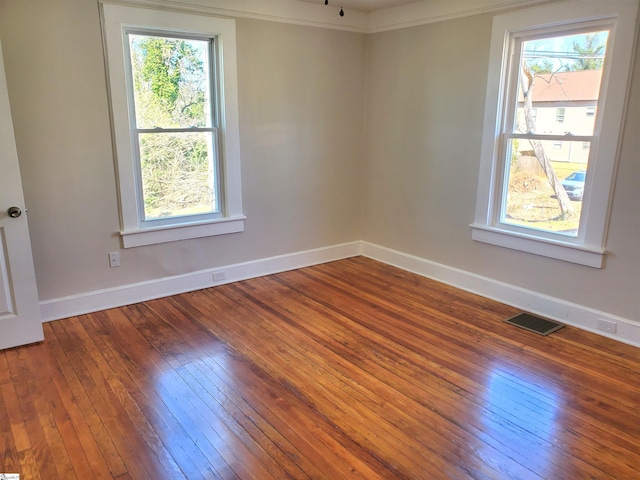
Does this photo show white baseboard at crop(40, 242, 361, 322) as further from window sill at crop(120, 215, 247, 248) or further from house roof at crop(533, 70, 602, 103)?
house roof at crop(533, 70, 602, 103)

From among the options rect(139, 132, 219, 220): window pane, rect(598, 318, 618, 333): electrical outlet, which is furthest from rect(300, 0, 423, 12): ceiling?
rect(598, 318, 618, 333): electrical outlet

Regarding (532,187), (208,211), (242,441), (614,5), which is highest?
(614,5)

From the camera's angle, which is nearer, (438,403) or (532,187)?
(438,403)

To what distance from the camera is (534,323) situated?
3.52m

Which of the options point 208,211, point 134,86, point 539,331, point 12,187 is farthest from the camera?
point 208,211

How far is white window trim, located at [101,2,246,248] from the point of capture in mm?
3410

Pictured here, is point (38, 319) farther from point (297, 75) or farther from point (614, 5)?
point (614, 5)

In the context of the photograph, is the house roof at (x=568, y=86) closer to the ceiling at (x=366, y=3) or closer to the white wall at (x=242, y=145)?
the ceiling at (x=366, y=3)

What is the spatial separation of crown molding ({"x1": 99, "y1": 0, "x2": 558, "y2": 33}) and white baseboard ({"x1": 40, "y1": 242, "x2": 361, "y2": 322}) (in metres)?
2.17

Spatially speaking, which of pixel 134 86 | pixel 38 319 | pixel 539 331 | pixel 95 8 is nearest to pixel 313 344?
pixel 539 331

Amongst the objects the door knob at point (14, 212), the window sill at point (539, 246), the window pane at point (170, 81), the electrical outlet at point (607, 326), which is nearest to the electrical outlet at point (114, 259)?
the door knob at point (14, 212)

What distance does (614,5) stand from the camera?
2.98 m

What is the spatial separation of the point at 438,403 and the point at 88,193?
113 inches

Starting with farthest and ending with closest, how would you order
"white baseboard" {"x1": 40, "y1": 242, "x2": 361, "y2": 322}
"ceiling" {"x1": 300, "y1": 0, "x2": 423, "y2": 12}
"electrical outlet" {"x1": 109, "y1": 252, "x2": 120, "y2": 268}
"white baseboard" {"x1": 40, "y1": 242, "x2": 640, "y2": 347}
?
"ceiling" {"x1": 300, "y1": 0, "x2": 423, "y2": 12}
"electrical outlet" {"x1": 109, "y1": 252, "x2": 120, "y2": 268}
"white baseboard" {"x1": 40, "y1": 242, "x2": 361, "y2": 322}
"white baseboard" {"x1": 40, "y1": 242, "x2": 640, "y2": 347}
